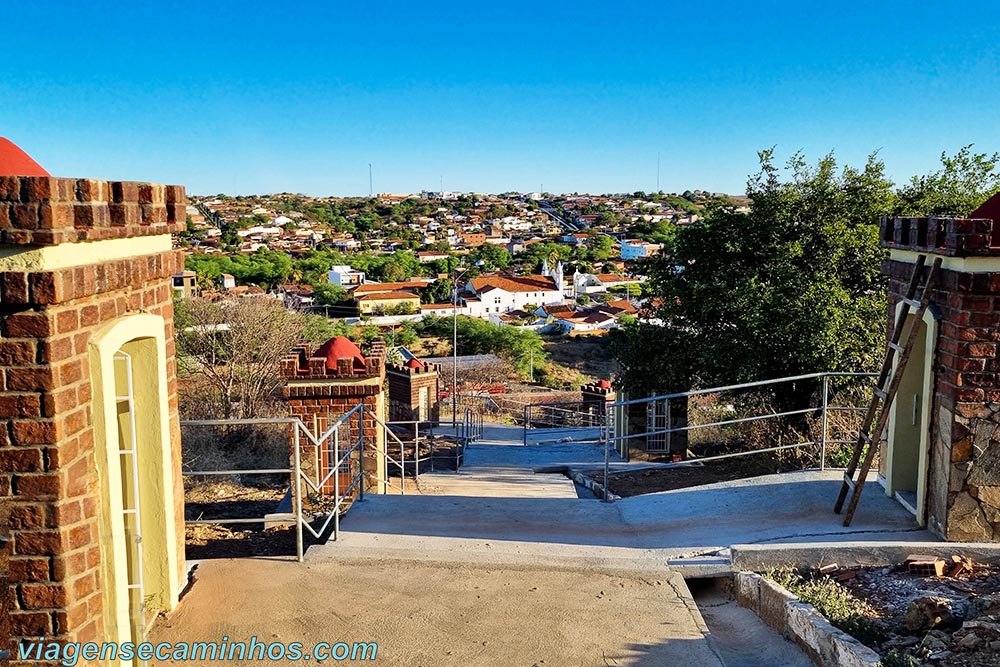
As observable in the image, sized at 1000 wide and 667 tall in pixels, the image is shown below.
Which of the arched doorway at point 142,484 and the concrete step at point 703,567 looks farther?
the concrete step at point 703,567

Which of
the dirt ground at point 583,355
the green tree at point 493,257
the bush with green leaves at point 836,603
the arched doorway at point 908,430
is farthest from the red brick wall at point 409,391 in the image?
the green tree at point 493,257

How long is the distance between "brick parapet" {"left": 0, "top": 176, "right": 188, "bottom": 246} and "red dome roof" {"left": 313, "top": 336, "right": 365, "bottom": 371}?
224 inches

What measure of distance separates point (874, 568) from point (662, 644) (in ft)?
6.64

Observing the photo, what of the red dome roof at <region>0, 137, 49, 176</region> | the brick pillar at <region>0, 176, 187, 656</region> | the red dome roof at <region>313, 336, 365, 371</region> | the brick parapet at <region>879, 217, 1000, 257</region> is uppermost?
the red dome roof at <region>0, 137, 49, 176</region>

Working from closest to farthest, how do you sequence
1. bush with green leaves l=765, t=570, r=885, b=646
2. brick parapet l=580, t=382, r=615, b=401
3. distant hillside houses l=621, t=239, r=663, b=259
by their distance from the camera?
bush with green leaves l=765, t=570, r=885, b=646
brick parapet l=580, t=382, r=615, b=401
distant hillside houses l=621, t=239, r=663, b=259

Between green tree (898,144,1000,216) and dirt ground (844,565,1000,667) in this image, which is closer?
dirt ground (844,565,1000,667)

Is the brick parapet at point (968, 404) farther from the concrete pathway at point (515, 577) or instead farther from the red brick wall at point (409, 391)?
the red brick wall at point (409, 391)

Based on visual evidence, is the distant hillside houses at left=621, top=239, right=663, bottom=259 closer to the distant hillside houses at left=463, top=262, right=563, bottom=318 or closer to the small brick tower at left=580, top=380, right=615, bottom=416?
the distant hillside houses at left=463, top=262, right=563, bottom=318

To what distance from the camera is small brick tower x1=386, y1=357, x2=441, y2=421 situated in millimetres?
21859

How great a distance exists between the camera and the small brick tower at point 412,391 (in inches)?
861

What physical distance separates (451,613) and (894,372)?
13.2 feet

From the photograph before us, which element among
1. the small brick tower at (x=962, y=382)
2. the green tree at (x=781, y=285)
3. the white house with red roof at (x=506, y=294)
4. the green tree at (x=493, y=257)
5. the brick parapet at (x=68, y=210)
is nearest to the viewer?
the brick parapet at (x=68, y=210)

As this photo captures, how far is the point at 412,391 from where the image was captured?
21.8 metres

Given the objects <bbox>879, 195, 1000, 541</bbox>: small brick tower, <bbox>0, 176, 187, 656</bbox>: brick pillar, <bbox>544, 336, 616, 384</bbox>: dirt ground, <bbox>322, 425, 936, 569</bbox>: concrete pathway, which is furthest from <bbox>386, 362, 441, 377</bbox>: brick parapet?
<bbox>544, 336, 616, 384</bbox>: dirt ground
